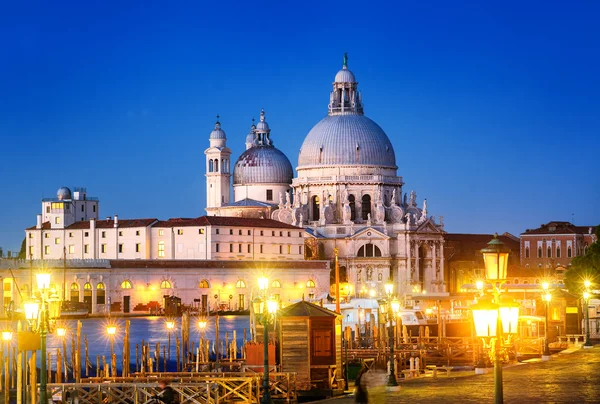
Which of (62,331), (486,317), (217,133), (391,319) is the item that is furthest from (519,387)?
(217,133)

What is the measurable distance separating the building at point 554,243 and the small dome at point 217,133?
2674cm

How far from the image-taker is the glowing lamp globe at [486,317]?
61.9 feet

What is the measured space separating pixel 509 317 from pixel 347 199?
311 feet

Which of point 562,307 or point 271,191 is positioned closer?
point 562,307

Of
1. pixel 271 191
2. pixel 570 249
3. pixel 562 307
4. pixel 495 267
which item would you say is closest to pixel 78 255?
pixel 271 191

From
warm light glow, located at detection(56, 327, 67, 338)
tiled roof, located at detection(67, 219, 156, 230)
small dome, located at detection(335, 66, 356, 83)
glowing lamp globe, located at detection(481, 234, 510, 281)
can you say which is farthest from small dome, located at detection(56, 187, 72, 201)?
glowing lamp globe, located at detection(481, 234, 510, 281)

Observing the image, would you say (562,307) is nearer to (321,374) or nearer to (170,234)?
(321,374)

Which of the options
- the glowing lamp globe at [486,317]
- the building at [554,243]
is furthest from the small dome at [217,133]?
the glowing lamp globe at [486,317]

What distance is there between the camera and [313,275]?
4099 inches

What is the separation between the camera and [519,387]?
1222 inches

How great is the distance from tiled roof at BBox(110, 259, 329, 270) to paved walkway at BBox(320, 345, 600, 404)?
184ft

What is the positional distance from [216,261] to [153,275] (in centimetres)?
495

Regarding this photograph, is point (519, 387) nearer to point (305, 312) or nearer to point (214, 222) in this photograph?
point (305, 312)

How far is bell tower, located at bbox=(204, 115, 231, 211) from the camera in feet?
391
